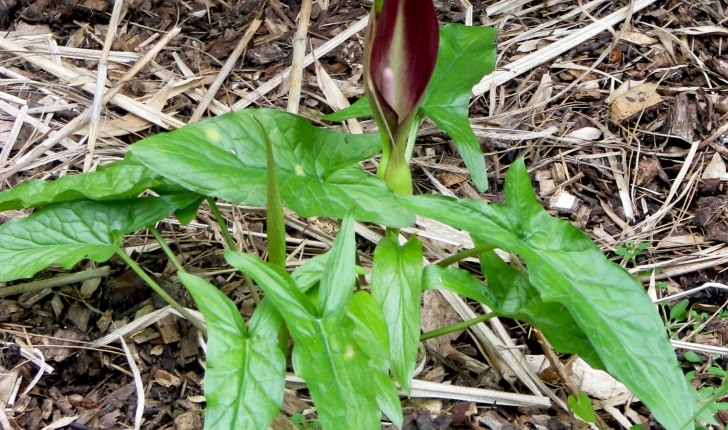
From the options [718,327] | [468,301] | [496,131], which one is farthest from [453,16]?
[718,327]

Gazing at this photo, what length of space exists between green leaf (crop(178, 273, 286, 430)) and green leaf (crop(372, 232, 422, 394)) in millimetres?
159

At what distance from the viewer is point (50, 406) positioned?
1117 mm

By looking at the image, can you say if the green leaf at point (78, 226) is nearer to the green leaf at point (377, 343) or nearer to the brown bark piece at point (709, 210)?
the green leaf at point (377, 343)

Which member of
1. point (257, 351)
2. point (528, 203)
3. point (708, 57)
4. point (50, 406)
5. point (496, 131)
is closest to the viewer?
point (257, 351)

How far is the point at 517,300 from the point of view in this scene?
990mm

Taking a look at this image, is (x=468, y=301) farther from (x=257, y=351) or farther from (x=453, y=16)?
(x=453, y=16)

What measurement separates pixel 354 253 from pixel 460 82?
Answer: 0.53 metres

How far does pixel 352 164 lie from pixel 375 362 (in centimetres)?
33

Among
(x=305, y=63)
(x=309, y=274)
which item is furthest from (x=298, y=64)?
(x=309, y=274)

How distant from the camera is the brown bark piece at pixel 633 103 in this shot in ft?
5.15

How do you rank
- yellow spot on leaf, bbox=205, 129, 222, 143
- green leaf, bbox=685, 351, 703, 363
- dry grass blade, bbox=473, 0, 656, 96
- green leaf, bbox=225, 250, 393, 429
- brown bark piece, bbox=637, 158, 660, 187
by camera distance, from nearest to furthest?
green leaf, bbox=225, 250, 393, 429
yellow spot on leaf, bbox=205, 129, 222, 143
green leaf, bbox=685, 351, 703, 363
brown bark piece, bbox=637, 158, 660, 187
dry grass blade, bbox=473, 0, 656, 96

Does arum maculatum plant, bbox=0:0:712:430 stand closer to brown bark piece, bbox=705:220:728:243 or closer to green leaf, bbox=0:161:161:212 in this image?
green leaf, bbox=0:161:161:212

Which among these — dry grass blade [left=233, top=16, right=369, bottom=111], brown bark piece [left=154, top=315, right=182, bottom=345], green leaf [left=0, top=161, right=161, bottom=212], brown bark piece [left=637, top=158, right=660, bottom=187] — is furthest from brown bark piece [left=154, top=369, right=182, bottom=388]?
brown bark piece [left=637, top=158, right=660, bottom=187]

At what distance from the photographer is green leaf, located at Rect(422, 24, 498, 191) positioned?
1101 millimetres
